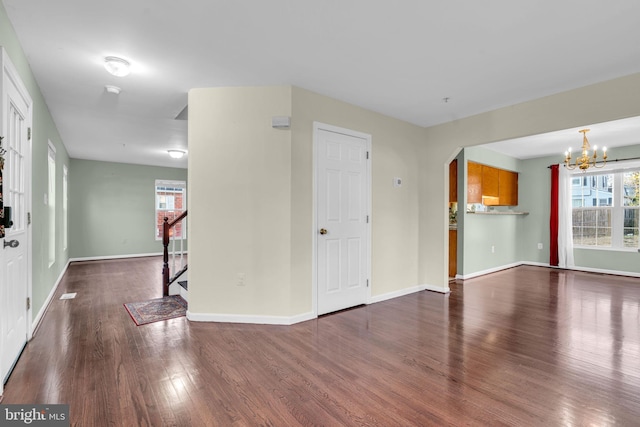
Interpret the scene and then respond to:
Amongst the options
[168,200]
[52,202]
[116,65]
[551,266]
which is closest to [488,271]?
[551,266]

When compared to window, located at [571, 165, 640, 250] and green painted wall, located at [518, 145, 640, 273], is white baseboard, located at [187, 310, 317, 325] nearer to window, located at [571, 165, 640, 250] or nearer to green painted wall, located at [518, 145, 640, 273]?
green painted wall, located at [518, 145, 640, 273]

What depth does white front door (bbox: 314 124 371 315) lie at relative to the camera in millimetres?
3680

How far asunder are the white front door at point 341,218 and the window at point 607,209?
5527mm

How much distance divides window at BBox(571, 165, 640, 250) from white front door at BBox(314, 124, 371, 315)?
553 centimetres

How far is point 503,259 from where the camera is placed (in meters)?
6.83

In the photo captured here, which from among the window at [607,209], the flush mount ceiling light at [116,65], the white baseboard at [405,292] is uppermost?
the flush mount ceiling light at [116,65]

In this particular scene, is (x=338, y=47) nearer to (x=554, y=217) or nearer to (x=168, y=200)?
(x=554, y=217)

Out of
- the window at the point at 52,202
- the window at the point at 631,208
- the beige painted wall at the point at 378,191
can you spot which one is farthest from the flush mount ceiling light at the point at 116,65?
the window at the point at 631,208

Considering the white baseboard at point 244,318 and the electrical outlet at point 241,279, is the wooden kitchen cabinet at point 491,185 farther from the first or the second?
the electrical outlet at point 241,279

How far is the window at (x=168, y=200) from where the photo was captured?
343 inches

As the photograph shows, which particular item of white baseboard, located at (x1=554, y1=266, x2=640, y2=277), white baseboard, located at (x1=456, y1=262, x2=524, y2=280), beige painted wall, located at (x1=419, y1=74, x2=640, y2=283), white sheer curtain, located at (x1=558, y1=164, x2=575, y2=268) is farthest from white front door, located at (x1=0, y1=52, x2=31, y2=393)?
white baseboard, located at (x1=554, y1=266, x2=640, y2=277)

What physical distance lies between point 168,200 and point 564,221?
32.1ft

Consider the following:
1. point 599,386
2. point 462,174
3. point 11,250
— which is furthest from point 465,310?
point 11,250

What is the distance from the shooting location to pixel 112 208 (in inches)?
317
